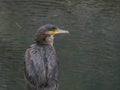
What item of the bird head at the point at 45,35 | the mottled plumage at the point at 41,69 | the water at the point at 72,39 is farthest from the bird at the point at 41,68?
the water at the point at 72,39

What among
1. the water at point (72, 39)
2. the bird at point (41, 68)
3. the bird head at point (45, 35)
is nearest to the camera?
the bird at point (41, 68)

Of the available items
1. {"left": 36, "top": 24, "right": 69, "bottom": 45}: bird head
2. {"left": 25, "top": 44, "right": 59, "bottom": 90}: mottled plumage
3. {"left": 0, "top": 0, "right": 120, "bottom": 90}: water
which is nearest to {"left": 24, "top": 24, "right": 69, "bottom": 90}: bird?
{"left": 25, "top": 44, "right": 59, "bottom": 90}: mottled plumage

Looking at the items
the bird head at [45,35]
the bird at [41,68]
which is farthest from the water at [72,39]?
the bird at [41,68]

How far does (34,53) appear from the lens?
27.3 feet

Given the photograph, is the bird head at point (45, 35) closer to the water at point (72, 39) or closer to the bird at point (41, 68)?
the bird at point (41, 68)

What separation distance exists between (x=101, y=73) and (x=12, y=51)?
2241 millimetres

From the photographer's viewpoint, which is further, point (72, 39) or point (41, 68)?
point (72, 39)

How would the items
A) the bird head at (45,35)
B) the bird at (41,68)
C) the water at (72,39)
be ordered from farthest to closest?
1. the water at (72,39)
2. the bird head at (45,35)
3. the bird at (41,68)

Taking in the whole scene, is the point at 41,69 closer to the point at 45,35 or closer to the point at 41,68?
the point at 41,68

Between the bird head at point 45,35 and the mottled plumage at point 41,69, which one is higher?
the bird head at point 45,35

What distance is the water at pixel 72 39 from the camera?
1063 centimetres

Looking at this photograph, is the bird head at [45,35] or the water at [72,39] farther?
the water at [72,39]

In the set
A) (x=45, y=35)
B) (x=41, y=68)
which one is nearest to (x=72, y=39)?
(x=45, y=35)

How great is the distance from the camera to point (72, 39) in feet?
42.9
